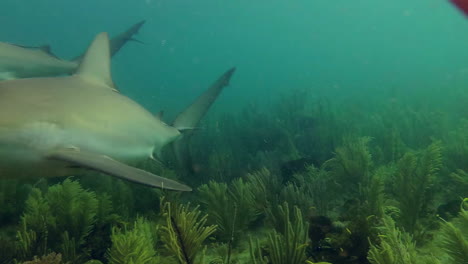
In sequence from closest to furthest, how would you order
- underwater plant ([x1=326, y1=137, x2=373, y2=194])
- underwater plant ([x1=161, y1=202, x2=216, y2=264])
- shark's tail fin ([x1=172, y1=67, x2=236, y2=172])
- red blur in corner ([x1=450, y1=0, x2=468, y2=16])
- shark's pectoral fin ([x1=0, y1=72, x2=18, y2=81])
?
1. red blur in corner ([x1=450, y1=0, x2=468, y2=16])
2. underwater plant ([x1=161, y1=202, x2=216, y2=264])
3. shark's tail fin ([x1=172, y1=67, x2=236, y2=172])
4. underwater plant ([x1=326, y1=137, x2=373, y2=194])
5. shark's pectoral fin ([x1=0, y1=72, x2=18, y2=81])

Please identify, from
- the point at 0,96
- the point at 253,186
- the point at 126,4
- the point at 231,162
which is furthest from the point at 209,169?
the point at 126,4

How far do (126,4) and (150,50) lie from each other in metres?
55.3

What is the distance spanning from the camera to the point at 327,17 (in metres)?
174

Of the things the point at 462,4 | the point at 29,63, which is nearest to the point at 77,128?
the point at 462,4

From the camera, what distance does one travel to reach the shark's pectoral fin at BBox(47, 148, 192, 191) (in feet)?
7.94

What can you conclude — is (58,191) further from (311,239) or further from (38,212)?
(311,239)

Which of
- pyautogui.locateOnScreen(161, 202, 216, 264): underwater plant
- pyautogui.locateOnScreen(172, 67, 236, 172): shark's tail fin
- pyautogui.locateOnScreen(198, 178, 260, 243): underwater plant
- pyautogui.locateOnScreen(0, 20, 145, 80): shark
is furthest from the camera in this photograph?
pyautogui.locateOnScreen(0, 20, 145, 80): shark

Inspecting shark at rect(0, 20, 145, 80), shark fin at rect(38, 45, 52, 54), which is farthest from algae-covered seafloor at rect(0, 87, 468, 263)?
shark fin at rect(38, 45, 52, 54)

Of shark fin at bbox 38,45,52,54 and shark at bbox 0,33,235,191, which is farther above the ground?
shark at bbox 0,33,235,191

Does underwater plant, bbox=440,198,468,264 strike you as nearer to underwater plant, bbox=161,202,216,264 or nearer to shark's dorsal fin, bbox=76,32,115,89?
underwater plant, bbox=161,202,216,264

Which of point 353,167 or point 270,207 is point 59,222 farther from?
point 353,167

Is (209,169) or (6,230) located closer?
(6,230)

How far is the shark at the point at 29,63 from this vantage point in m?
5.84

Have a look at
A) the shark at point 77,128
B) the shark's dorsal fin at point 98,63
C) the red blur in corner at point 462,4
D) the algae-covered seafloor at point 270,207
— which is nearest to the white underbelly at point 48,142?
the shark at point 77,128
